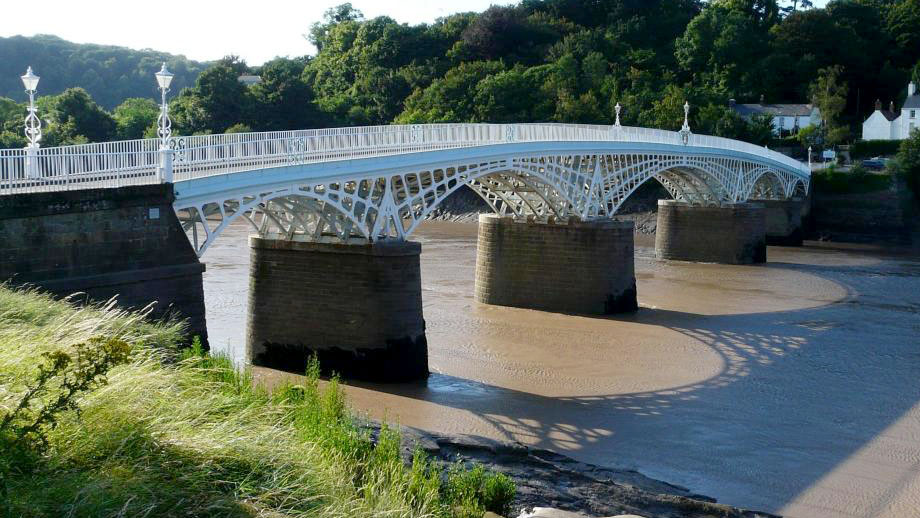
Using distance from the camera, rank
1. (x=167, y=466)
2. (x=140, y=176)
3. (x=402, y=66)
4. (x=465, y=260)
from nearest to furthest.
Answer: (x=167, y=466) < (x=140, y=176) < (x=465, y=260) < (x=402, y=66)

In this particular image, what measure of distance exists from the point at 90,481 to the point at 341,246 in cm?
1536

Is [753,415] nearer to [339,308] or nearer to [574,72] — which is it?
[339,308]

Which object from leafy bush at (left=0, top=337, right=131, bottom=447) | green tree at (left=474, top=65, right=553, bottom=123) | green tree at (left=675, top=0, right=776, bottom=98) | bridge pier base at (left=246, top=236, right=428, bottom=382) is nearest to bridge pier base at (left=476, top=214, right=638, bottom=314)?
bridge pier base at (left=246, top=236, right=428, bottom=382)

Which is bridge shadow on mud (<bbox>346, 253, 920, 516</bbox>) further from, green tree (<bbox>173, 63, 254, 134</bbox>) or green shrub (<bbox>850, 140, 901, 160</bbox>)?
green tree (<bbox>173, 63, 254, 134</bbox>)

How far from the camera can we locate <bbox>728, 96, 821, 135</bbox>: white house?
7975 centimetres

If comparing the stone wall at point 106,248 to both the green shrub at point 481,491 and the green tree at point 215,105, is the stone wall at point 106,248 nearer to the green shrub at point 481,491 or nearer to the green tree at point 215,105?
the green shrub at point 481,491

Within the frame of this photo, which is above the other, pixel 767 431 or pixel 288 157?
pixel 288 157

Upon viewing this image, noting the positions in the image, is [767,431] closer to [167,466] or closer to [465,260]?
[167,466]

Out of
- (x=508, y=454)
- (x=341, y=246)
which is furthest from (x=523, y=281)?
(x=508, y=454)

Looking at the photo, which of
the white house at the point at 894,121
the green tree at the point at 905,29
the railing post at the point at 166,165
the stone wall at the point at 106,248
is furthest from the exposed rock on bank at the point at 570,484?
the green tree at the point at 905,29

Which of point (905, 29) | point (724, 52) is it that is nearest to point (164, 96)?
point (724, 52)

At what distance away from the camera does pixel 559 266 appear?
32.8 m

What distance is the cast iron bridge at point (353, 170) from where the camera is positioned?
16781 millimetres

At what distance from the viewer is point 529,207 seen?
110 ft
